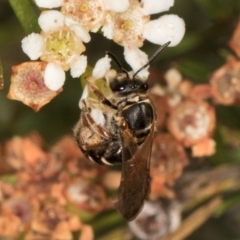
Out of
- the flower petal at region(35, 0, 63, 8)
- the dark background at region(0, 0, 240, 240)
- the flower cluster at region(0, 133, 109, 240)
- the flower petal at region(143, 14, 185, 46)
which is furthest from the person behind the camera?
the dark background at region(0, 0, 240, 240)

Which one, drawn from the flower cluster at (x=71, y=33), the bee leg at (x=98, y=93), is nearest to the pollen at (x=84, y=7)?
the flower cluster at (x=71, y=33)

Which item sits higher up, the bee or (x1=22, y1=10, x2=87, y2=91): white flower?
(x1=22, y1=10, x2=87, y2=91): white flower

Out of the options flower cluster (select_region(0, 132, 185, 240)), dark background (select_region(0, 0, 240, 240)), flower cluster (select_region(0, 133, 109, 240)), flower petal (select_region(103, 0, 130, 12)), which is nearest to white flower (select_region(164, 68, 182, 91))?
dark background (select_region(0, 0, 240, 240))

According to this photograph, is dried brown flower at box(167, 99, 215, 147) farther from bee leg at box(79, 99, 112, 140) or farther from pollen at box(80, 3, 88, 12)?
pollen at box(80, 3, 88, 12)

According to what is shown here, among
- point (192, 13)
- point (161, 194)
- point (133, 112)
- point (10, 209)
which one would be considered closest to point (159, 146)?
point (161, 194)

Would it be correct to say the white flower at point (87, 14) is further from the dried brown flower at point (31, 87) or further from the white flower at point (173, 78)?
the white flower at point (173, 78)

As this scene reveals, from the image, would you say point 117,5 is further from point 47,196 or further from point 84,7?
point 47,196

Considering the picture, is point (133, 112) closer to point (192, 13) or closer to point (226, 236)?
point (192, 13)
